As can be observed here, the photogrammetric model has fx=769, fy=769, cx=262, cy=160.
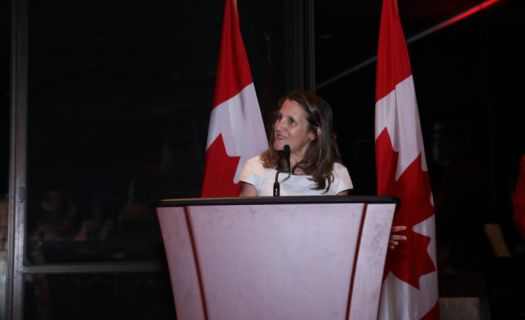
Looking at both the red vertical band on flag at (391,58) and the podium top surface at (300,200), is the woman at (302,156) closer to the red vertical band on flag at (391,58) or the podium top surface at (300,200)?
the red vertical band on flag at (391,58)

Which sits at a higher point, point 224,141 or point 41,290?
point 224,141

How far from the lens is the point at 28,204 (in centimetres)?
370

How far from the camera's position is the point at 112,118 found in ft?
12.4

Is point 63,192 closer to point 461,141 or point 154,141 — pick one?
point 154,141

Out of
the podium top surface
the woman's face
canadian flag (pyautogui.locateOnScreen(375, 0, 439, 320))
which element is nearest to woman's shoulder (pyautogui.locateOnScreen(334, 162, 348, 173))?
the woman's face

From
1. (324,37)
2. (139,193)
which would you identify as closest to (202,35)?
(139,193)

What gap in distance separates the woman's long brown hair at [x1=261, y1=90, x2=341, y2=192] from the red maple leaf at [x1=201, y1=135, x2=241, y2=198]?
560 millimetres

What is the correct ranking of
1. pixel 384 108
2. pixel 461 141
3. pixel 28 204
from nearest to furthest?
pixel 384 108, pixel 28 204, pixel 461 141

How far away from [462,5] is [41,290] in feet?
13.5

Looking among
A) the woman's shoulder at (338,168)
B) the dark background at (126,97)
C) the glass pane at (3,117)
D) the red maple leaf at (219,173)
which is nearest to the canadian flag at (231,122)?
the red maple leaf at (219,173)

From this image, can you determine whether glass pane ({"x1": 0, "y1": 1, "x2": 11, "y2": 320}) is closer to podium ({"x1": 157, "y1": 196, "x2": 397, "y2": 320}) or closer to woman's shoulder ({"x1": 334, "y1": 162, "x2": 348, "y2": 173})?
woman's shoulder ({"x1": 334, "y1": 162, "x2": 348, "y2": 173})

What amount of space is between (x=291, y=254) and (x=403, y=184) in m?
1.52

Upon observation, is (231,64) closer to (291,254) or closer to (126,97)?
(126,97)

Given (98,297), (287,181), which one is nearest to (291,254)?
(287,181)
